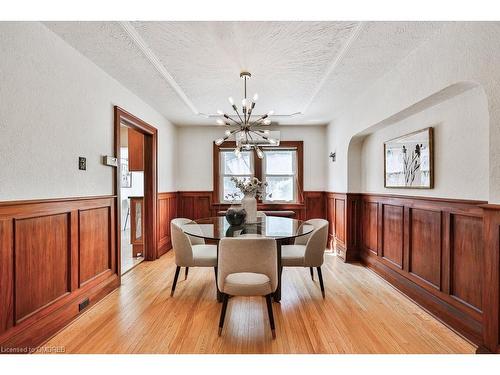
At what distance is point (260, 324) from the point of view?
2.27 metres

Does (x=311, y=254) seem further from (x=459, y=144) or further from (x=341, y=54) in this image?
(x=341, y=54)

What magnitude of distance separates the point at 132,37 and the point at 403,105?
2.60m

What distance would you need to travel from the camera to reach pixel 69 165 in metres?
2.38

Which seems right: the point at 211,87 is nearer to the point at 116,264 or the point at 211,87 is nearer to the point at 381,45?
the point at 381,45

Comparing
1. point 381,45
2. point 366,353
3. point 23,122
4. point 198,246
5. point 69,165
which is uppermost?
point 381,45

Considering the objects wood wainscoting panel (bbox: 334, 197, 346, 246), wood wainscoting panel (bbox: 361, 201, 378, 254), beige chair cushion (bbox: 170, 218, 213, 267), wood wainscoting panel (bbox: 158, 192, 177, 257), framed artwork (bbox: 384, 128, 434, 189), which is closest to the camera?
framed artwork (bbox: 384, 128, 434, 189)

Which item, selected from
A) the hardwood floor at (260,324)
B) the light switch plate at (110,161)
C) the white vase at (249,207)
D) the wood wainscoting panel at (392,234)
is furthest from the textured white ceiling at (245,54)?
the hardwood floor at (260,324)

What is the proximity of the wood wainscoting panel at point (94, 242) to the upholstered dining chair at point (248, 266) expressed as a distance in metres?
1.45

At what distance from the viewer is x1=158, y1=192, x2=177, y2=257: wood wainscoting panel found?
14.8 feet

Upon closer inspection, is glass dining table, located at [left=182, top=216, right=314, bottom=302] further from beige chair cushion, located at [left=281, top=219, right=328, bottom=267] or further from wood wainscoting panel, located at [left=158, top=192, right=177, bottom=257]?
wood wainscoting panel, located at [left=158, top=192, right=177, bottom=257]

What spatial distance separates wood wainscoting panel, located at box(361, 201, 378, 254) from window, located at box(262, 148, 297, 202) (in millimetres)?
1625

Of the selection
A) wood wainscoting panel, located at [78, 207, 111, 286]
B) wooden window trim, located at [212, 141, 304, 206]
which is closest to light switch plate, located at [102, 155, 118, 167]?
wood wainscoting panel, located at [78, 207, 111, 286]

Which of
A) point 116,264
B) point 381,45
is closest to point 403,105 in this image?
point 381,45

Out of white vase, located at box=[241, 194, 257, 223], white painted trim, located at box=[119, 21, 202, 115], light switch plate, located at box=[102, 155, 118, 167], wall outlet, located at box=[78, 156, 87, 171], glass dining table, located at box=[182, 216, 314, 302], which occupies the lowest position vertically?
glass dining table, located at box=[182, 216, 314, 302]
